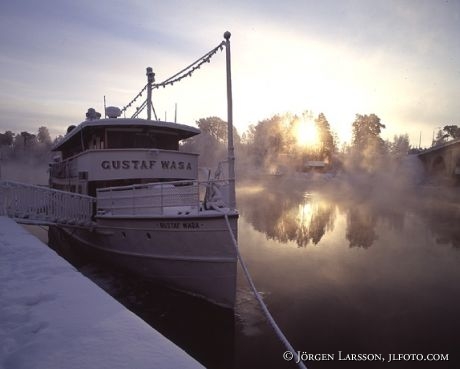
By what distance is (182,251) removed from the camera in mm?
8977

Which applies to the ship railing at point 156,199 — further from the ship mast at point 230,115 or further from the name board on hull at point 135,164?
the name board on hull at point 135,164

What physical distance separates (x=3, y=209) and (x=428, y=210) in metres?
35.1

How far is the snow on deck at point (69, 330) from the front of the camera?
1.95 m

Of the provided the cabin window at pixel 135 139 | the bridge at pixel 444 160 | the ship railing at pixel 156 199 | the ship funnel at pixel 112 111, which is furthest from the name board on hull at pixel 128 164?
the bridge at pixel 444 160

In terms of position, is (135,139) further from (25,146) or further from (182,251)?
(25,146)

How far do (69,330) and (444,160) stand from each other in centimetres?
6477

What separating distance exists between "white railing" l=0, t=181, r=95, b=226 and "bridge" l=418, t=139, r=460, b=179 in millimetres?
57283

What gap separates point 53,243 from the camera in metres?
19.3

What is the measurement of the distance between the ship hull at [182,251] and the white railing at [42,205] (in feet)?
3.33

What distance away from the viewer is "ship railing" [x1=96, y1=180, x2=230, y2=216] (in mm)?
9102

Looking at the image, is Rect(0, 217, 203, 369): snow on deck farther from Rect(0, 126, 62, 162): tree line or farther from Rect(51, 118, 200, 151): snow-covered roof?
Rect(0, 126, 62, 162): tree line

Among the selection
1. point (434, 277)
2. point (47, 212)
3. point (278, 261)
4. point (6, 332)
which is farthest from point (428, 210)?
point (6, 332)

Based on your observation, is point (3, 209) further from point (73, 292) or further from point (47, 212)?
point (73, 292)

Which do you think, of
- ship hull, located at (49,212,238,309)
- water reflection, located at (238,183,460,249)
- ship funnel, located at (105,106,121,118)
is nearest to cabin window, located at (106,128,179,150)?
ship funnel, located at (105,106,121,118)
